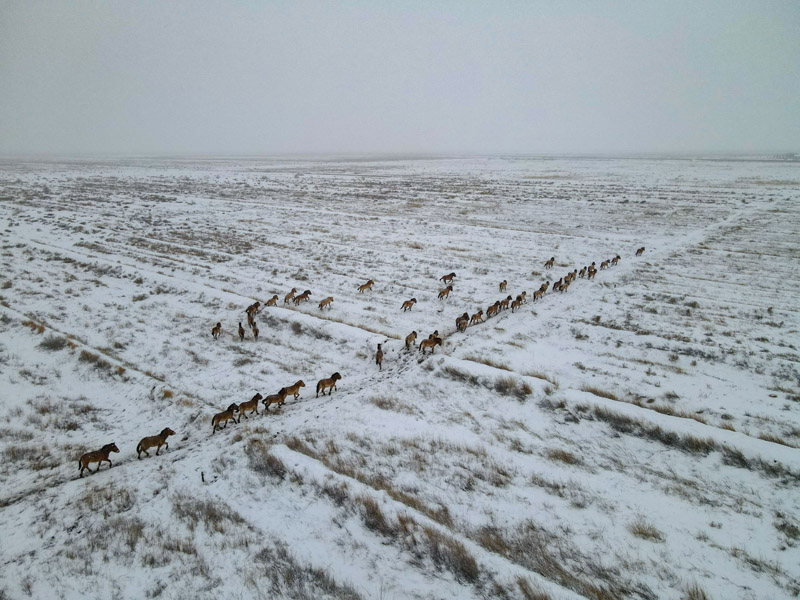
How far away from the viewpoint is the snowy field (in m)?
6.46

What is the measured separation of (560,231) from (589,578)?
29.4 metres

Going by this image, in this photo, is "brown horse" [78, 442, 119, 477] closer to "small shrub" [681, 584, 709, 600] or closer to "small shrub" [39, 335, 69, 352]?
"small shrub" [39, 335, 69, 352]

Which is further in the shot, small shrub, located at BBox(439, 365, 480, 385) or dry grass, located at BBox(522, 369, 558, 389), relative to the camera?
small shrub, located at BBox(439, 365, 480, 385)

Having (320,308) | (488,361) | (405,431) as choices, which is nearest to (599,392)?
(488,361)

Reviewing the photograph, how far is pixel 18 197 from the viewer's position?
49.9m

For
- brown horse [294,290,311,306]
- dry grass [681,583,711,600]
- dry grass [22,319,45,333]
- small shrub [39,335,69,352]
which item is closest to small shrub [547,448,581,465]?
dry grass [681,583,711,600]

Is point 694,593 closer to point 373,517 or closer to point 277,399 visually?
point 373,517

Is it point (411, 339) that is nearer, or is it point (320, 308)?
point (411, 339)

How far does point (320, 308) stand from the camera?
17.8 meters

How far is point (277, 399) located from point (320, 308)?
6968 millimetres

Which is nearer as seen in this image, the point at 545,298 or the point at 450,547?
the point at 450,547

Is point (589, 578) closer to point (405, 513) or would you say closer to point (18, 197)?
point (405, 513)

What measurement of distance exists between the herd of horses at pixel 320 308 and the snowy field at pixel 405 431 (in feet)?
1.04

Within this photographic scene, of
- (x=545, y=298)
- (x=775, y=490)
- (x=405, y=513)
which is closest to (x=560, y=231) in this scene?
(x=545, y=298)
